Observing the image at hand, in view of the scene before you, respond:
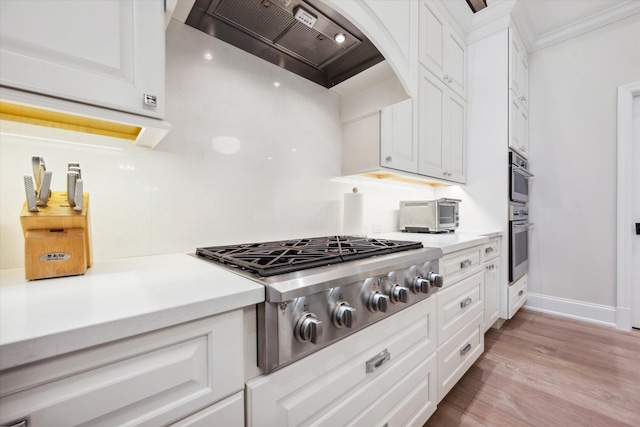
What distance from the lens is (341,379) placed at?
0.82 meters

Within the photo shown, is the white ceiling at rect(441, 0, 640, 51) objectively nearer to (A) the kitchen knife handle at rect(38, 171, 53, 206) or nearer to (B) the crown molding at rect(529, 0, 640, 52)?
(B) the crown molding at rect(529, 0, 640, 52)

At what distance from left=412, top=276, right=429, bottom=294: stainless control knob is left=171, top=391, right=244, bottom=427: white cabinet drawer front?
2.44 feet

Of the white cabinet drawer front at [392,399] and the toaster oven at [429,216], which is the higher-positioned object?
the toaster oven at [429,216]

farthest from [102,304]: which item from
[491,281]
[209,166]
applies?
[491,281]

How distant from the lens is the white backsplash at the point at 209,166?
37.5 inches

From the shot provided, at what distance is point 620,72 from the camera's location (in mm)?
2482

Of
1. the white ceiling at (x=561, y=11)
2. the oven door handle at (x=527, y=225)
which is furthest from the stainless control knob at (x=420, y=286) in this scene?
the white ceiling at (x=561, y=11)

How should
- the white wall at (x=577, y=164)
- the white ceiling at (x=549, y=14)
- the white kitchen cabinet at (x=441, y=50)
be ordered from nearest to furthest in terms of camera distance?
the white kitchen cabinet at (x=441, y=50) < the white ceiling at (x=549, y=14) < the white wall at (x=577, y=164)

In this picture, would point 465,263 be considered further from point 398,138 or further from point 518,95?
point 518,95

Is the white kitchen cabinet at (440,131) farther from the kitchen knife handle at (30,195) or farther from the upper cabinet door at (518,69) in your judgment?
the kitchen knife handle at (30,195)

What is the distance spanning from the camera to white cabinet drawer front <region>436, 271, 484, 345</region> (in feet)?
4.49

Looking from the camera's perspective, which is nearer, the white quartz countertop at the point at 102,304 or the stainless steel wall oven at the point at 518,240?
the white quartz countertop at the point at 102,304

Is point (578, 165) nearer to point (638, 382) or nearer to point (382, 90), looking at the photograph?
point (638, 382)

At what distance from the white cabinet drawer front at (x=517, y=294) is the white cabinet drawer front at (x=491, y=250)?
15.5 inches
